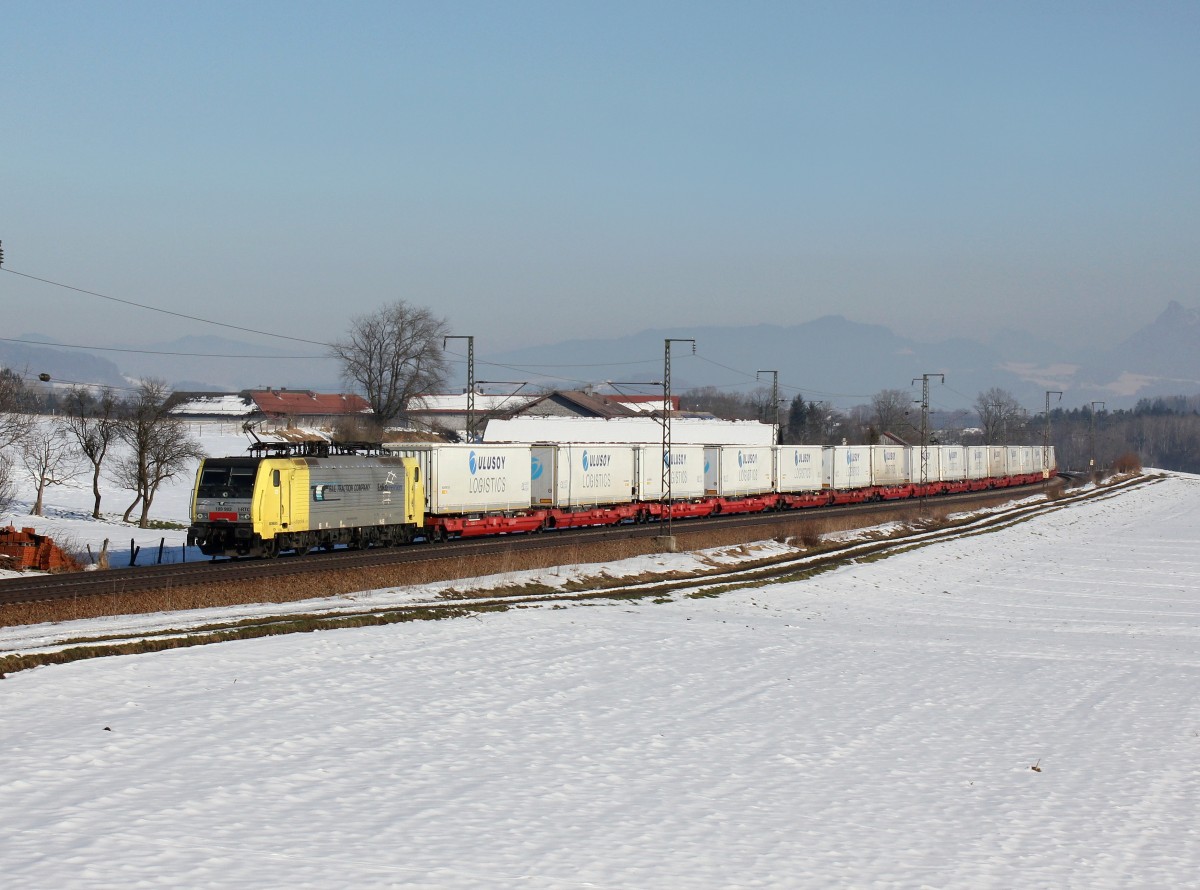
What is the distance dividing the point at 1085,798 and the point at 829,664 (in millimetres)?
9557

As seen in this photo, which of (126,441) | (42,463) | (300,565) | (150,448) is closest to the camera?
(300,565)

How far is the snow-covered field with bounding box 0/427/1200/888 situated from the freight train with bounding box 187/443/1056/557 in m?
11.6

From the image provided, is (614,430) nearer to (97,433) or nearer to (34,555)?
(97,433)

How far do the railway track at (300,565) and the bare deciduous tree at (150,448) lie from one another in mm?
30679

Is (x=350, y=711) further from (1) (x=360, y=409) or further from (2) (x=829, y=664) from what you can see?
(1) (x=360, y=409)

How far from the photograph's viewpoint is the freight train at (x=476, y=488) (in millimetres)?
36344

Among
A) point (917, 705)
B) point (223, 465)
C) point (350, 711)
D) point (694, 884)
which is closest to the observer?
point (694, 884)

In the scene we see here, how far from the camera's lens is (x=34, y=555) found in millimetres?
36625

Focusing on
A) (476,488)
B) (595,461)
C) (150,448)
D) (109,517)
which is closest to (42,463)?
(109,517)

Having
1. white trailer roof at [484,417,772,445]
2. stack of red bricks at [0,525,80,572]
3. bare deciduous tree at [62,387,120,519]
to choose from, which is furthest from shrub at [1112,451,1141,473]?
stack of red bricks at [0,525,80,572]

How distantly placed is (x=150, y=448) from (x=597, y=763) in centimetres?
6285

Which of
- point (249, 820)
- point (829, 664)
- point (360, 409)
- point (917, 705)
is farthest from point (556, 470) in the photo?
point (360, 409)

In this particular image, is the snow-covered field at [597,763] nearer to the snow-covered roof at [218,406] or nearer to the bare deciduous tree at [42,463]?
the bare deciduous tree at [42,463]

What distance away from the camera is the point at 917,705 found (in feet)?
69.4
